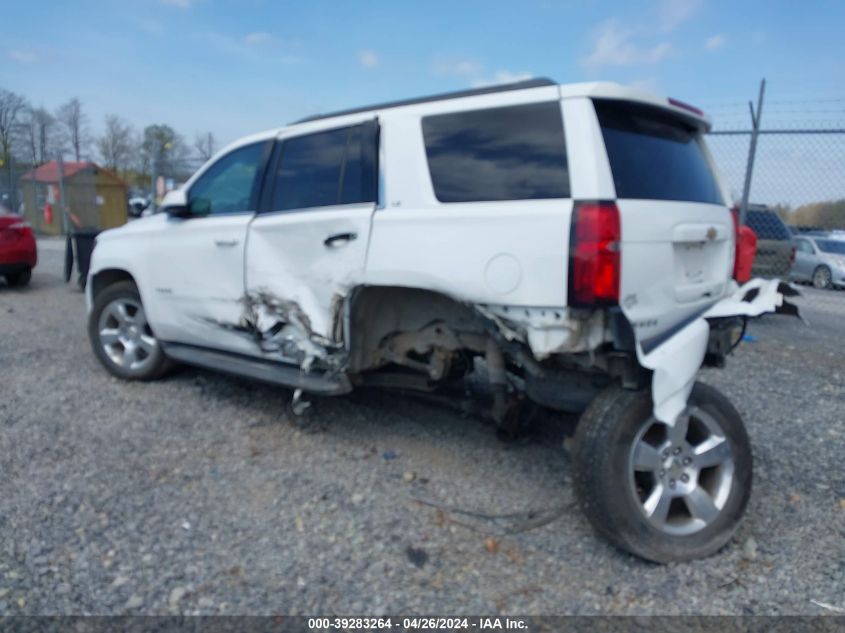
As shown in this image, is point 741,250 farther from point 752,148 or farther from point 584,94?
point 752,148

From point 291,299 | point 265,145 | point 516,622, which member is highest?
point 265,145

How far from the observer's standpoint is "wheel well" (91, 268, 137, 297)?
528 centimetres

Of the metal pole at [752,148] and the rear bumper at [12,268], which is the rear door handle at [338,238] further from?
the rear bumper at [12,268]

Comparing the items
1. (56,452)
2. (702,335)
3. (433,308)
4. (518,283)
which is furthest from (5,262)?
(702,335)

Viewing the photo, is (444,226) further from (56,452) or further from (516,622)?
(56,452)

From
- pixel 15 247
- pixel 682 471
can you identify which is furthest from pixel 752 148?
pixel 15 247

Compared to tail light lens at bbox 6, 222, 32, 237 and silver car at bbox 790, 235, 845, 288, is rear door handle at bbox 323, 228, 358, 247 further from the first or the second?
silver car at bbox 790, 235, 845, 288

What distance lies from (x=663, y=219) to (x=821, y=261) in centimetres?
1603

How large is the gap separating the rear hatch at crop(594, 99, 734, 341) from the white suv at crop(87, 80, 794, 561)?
11 mm

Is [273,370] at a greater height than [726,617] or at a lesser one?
greater

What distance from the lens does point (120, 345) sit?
5.25 meters

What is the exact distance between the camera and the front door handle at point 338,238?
3.54 meters

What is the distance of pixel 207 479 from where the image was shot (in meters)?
3.55

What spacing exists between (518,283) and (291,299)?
5.10 feet
